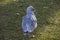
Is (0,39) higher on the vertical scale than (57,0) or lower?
lower

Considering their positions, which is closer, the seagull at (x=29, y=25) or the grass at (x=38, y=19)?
the seagull at (x=29, y=25)

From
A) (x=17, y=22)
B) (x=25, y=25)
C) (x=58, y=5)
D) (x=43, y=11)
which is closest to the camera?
(x=25, y=25)

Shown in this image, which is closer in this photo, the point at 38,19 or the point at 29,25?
the point at 29,25

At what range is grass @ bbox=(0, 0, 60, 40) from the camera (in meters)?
6.02

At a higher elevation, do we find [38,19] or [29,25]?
[29,25]

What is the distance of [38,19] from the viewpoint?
22.9ft

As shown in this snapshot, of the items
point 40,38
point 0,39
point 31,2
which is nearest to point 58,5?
point 31,2

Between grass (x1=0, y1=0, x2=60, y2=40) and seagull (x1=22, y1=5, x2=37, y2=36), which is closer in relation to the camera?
seagull (x1=22, y1=5, x2=37, y2=36)

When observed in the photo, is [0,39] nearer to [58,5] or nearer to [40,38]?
[40,38]

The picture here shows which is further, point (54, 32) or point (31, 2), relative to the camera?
point (31, 2)

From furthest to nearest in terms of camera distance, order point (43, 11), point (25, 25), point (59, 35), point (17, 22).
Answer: point (43, 11)
point (17, 22)
point (59, 35)
point (25, 25)

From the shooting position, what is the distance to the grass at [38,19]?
6016 mm

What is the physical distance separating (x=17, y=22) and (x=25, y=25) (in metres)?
1.22

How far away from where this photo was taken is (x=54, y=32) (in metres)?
6.17
